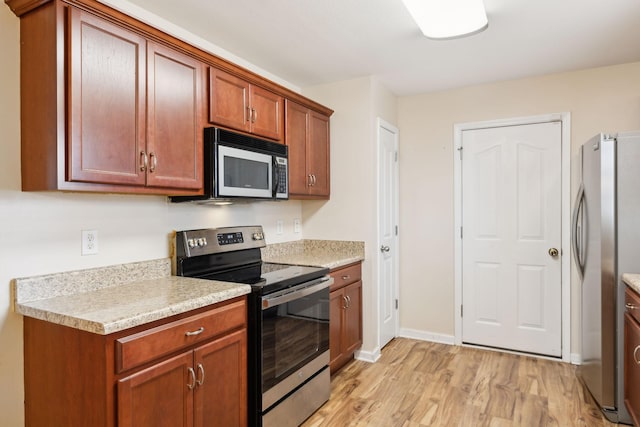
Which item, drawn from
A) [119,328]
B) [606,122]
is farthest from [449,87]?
[119,328]

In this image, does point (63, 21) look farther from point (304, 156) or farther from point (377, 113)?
point (377, 113)

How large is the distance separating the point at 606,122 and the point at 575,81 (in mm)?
411

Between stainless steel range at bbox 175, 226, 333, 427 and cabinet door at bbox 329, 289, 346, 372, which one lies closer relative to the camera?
stainless steel range at bbox 175, 226, 333, 427

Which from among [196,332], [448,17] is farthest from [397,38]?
[196,332]

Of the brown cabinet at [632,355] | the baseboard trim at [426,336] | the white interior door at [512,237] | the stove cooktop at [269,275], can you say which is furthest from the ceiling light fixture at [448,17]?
the baseboard trim at [426,336]

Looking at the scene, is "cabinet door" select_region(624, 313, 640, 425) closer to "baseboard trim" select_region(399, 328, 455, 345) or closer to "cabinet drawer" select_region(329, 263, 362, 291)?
"baseboard trim" select_region(399, 328, 455, 345)

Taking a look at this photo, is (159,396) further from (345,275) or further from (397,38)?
(397,38)

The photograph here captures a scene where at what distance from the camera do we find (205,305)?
1.77m

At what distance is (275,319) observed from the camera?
2.16 metres

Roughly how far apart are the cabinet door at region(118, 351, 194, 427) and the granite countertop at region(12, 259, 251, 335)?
0.70 feet

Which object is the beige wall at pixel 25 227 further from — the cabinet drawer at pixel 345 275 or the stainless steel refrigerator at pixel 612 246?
the stainless steel refrigerator at pixel 612 246

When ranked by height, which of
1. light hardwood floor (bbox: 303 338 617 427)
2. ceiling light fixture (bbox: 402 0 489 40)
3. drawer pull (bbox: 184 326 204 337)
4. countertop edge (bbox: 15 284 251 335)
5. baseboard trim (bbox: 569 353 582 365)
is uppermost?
ceiling light fixture (bbox: 402 0 489 40)

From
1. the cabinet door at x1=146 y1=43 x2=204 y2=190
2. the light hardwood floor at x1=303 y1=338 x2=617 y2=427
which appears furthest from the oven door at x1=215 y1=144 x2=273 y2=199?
the light hardwood floor at x1=303 y1=338 x2=617 y2=427

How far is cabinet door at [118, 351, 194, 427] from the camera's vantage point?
146 cm
